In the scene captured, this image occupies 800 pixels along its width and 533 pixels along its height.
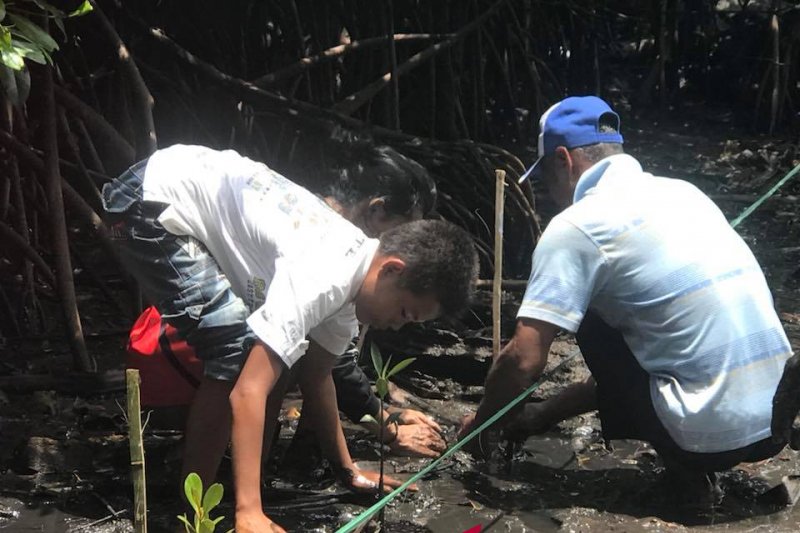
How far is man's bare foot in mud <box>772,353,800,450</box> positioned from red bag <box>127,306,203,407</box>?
138 cm

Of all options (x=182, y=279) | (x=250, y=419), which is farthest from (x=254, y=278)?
(x=250, y=419)

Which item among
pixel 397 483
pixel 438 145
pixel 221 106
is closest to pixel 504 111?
pixel 438 145

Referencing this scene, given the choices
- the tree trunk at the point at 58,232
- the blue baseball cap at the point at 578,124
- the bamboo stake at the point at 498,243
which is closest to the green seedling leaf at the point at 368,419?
the bamboo stake at the point at 498,243

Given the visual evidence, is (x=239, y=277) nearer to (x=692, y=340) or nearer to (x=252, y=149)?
(x=692, y=340)

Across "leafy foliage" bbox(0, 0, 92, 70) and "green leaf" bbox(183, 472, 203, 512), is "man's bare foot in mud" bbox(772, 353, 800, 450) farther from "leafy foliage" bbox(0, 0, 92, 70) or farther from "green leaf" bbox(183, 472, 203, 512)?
"leafy foliage" bbox(0, 0, 92, 70)

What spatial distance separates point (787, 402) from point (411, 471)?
1027mm

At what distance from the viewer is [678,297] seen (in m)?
2.40

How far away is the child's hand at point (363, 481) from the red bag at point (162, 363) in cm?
45

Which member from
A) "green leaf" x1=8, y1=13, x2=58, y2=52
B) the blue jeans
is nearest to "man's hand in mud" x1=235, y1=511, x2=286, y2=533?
the blue jeans

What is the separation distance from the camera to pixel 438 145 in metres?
4.42

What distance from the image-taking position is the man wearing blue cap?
7.79 feet

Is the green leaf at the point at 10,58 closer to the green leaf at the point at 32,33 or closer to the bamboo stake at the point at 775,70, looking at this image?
the green leaf at the point at 32,33

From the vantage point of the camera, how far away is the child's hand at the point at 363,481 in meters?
2.60

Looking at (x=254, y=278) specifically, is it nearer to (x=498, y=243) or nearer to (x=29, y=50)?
(x=29, y=50)
